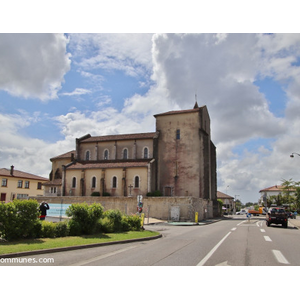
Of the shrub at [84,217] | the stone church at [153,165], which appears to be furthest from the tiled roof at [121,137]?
the shrub at [84,217]

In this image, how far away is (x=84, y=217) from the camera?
17.9 m

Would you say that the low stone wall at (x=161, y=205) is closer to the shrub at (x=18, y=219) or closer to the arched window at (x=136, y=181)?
the arched window at (x=136, y=181)

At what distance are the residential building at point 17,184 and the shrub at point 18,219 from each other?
144 ft

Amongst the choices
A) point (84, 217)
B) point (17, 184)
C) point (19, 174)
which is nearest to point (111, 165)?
point (17, 184)

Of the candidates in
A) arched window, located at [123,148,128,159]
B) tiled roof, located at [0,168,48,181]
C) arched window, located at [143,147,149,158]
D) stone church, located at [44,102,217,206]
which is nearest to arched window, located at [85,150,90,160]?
stone church, located at [44,102,217,206]

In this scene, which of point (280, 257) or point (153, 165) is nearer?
point (280, 257)

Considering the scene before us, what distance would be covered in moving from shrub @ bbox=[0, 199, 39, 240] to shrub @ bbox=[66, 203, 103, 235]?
9.36ft

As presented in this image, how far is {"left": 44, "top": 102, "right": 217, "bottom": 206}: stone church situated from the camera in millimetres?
48188

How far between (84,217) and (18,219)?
14.6 ft

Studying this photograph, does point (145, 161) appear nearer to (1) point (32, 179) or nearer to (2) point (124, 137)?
(2) point (124, 137)

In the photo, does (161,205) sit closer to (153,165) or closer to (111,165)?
(153,165)

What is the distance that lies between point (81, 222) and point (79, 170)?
34.1 metres

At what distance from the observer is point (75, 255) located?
11.2m
